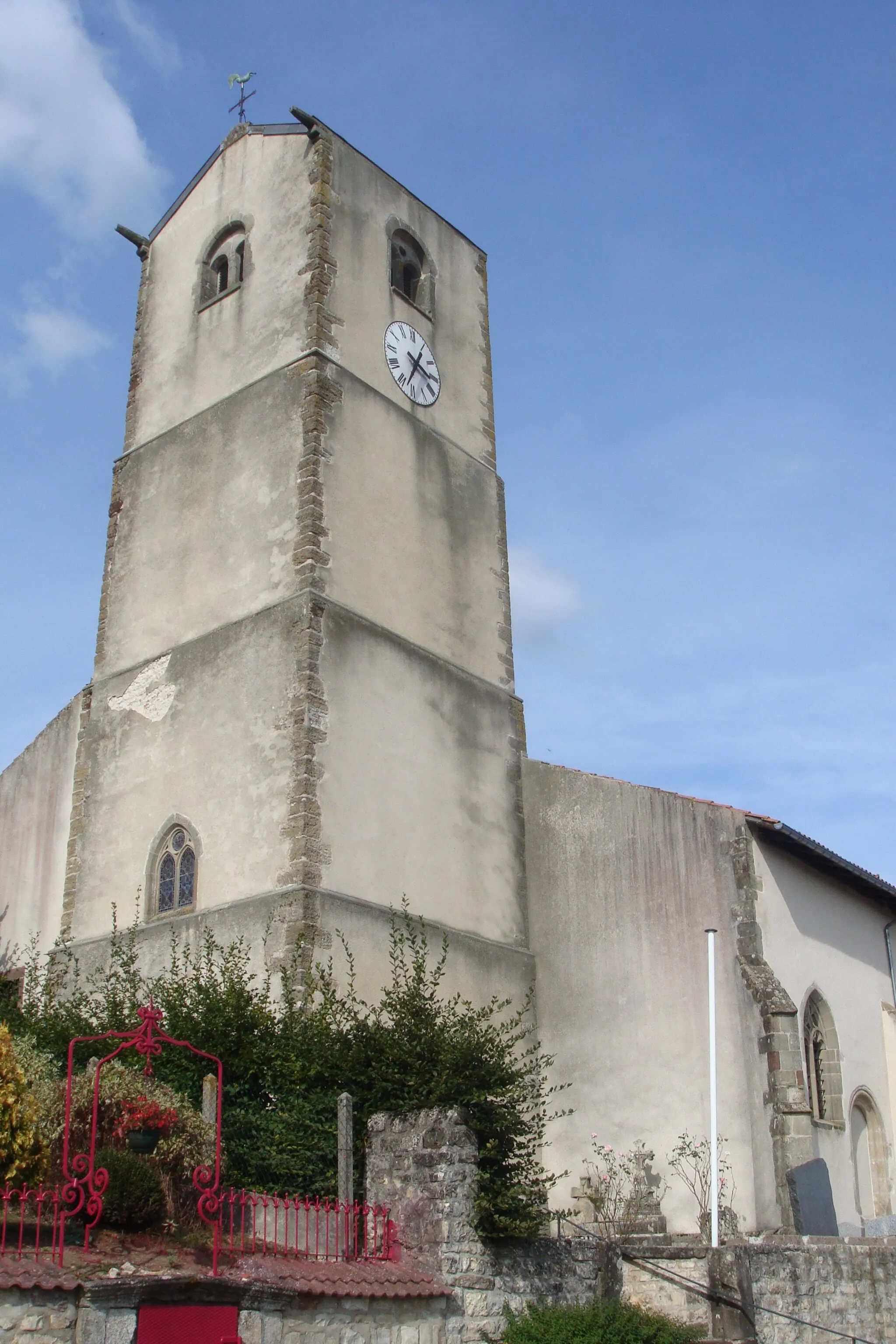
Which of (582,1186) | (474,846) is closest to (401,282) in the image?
(474,846)

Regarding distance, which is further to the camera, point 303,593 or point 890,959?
point 890,959

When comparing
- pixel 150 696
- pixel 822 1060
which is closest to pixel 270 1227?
pixel 150 696

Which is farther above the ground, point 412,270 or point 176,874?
point 412,270

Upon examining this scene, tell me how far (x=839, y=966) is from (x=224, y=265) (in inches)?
505

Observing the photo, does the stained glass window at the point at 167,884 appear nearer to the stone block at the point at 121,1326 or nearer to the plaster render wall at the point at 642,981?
the plaster render wall at the point at 642,981

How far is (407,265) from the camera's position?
822 inches

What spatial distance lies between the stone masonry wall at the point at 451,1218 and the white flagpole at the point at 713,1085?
10.0 ft

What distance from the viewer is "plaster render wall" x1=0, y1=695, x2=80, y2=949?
1873cm

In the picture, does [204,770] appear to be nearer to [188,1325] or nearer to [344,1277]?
[344,1277]

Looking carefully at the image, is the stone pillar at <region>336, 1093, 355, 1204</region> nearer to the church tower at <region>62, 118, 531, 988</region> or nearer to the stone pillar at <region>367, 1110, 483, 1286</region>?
the stone pillar at <region>367, 1110, 483, 1286</region>

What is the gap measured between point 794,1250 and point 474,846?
664 centimetres

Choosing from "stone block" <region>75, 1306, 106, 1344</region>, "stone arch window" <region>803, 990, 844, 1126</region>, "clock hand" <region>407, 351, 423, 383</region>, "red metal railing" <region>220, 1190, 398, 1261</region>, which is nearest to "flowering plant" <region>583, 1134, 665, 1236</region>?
"stone arch window" <region>803, 990, 844, 1126</region>

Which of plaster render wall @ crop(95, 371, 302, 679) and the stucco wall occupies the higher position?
plaster render wall @ crop(95, 371, 302, 679)

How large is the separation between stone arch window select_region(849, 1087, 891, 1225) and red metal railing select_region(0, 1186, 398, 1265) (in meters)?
8.22
